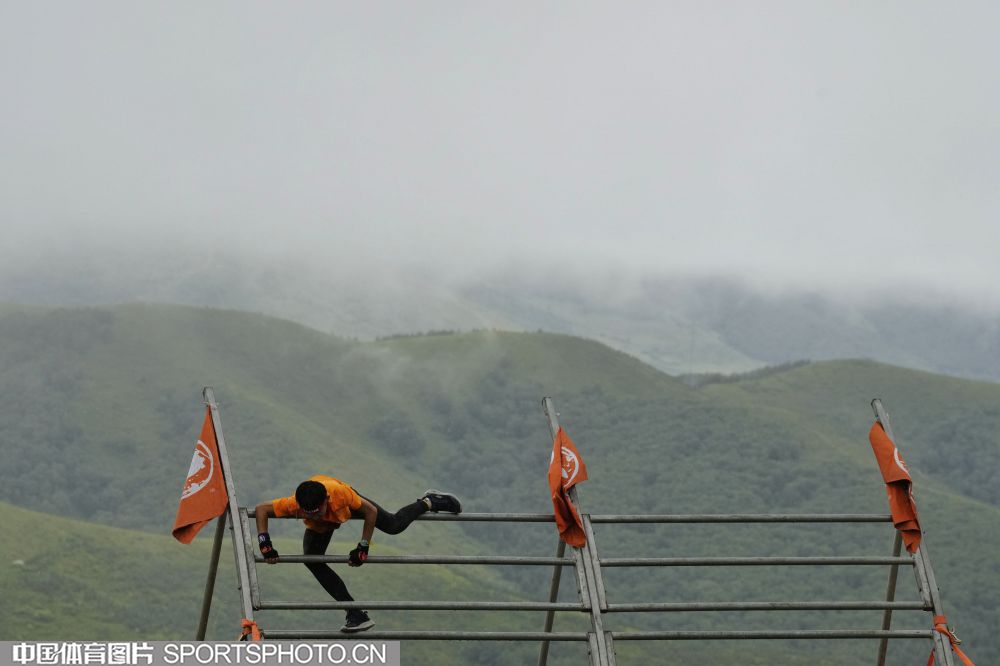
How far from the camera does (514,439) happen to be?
163m

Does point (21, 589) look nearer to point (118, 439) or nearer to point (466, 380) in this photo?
point (118, 439)

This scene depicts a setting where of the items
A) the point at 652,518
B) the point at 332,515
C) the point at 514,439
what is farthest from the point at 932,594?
the point at 514,439

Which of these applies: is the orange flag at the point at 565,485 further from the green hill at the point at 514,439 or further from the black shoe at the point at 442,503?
the green hill at the point at 514,439

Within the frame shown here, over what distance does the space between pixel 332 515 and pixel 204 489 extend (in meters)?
1.12

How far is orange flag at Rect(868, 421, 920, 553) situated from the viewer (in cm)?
1195

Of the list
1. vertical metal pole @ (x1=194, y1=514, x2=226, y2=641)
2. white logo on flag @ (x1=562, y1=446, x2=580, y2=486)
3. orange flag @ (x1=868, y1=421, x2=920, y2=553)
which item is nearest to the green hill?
orange flag @ (x1=868, y1=421, x2=920, y2=553)

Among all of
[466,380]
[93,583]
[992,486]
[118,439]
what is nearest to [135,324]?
[118,439]

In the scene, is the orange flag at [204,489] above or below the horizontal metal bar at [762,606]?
above

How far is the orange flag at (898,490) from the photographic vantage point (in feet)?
39.2

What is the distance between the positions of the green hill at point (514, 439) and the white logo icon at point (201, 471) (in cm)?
8953

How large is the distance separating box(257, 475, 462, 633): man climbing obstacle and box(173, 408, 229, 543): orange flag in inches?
17.4

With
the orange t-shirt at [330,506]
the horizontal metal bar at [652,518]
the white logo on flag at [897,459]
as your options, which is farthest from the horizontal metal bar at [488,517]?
the white logo on flag at [897,459]

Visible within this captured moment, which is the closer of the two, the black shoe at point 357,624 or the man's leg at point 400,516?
the black shoe at point 357,624

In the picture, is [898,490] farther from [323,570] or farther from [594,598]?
[323,570]
